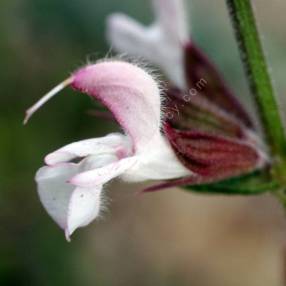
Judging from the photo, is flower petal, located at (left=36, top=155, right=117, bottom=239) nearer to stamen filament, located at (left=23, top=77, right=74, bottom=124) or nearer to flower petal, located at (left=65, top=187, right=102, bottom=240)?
flower petal, located at (left=65, top=187, right=102, bottom=240)

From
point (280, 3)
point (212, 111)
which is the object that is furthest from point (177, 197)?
point (212, 111)

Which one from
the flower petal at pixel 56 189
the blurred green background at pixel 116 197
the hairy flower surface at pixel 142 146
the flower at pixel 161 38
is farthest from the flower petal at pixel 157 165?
the blurred green background at pixel 116 197

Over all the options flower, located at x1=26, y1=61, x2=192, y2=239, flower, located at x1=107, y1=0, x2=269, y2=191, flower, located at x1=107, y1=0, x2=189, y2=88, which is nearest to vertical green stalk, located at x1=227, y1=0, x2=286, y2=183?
flower, located at x1=107, y1=0, x2=269, y2=191

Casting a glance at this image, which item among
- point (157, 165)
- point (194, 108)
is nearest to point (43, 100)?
point (157, 165)

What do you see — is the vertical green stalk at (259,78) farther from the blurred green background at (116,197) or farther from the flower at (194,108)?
the blurred green background at (116,197)

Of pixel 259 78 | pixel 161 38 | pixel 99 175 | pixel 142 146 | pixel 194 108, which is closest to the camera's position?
pixel 99 175

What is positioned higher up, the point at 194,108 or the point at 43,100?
the point at 43,100

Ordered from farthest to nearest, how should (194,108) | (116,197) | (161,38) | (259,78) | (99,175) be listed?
(116,197) < (161,38) < (194,108) < (259,78) < (99,175)

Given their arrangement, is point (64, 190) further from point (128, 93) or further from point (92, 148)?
point (128, 93)
